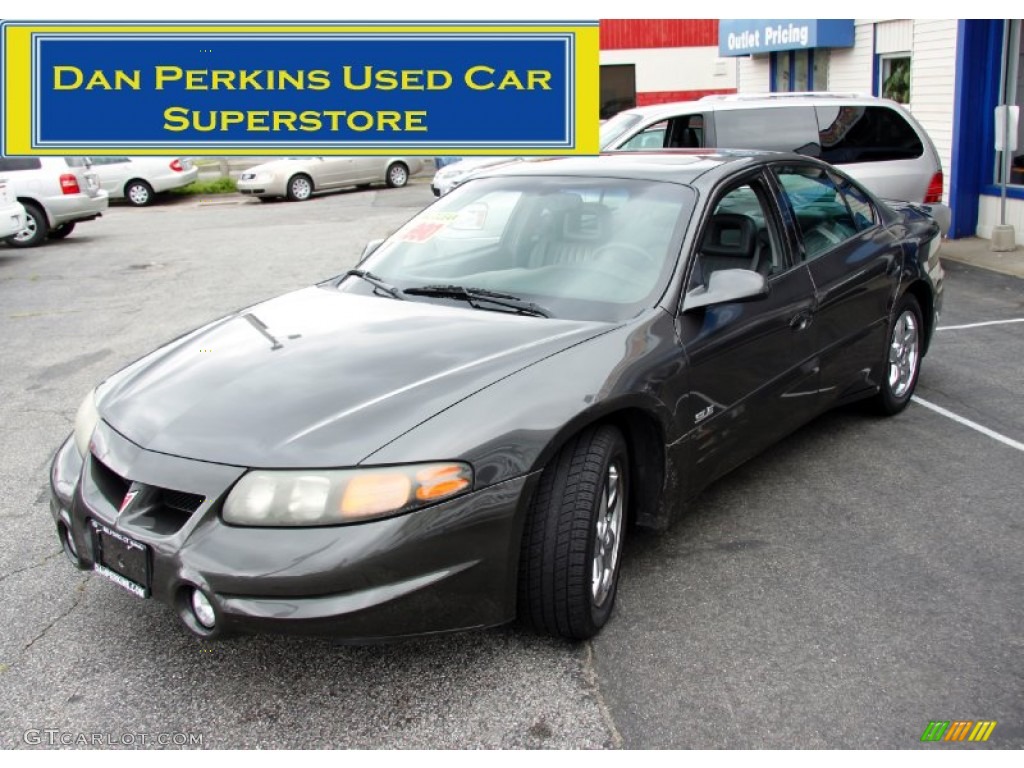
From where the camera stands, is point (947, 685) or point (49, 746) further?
point (947, 685)

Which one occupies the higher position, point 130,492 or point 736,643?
point 130,492

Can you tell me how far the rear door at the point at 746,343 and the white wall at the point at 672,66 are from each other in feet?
95.5

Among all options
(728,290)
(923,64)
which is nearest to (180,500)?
(728,290)

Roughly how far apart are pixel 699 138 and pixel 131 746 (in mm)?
8545

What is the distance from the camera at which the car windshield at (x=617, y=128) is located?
35.2 feet

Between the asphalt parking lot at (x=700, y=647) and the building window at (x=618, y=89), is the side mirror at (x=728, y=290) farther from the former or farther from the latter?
the building window at (x=618, y=89)

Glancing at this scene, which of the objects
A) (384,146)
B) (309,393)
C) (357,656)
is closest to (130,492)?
(309,393)

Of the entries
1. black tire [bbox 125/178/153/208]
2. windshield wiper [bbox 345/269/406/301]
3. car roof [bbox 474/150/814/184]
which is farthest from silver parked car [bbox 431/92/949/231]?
black tire [bbox 125/178/153/208]

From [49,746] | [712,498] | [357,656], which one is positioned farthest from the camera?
[712,498]

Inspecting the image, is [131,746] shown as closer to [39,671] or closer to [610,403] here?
[39,671]

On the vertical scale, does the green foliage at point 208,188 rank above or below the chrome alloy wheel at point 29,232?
above

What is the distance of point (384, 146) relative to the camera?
792 cm

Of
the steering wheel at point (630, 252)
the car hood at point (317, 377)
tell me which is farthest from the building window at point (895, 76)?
the car hood at point (317, 377)

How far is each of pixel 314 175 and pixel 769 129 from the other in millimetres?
14863
